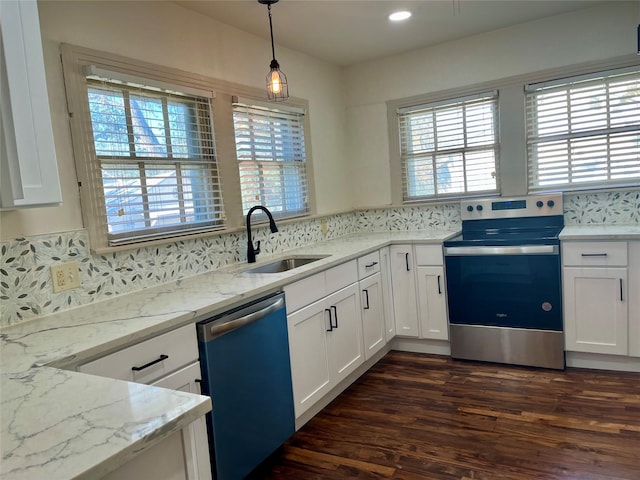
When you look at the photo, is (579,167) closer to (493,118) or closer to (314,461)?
(493,118)

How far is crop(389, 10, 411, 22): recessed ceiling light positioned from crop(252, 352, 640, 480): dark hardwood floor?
7.88 ft

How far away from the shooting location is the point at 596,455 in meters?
2.13

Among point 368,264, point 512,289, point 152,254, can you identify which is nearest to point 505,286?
point 512,289

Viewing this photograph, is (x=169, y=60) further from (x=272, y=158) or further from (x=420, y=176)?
(x=420, y=176)

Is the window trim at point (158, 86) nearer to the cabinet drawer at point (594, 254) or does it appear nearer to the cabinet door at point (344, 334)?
the cabinet door at point (344, 334)

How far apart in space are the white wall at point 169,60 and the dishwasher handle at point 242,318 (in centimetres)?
78

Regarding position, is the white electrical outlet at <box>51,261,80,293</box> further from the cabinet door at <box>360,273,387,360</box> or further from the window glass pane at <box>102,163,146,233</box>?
the cabinet door at <box>360,273,387,360</box>

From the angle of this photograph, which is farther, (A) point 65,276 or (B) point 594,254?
(B) point 594,254

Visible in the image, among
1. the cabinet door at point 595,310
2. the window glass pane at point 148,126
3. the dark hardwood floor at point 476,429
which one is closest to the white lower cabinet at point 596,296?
the cabinet door at point 595,310

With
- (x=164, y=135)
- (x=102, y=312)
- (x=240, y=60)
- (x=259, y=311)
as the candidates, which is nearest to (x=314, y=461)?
(x=259, y=311)

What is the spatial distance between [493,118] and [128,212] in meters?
2.85

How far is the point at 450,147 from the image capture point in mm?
3932

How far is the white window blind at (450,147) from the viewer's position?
3.78 m

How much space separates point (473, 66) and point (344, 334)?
2.36 meters
